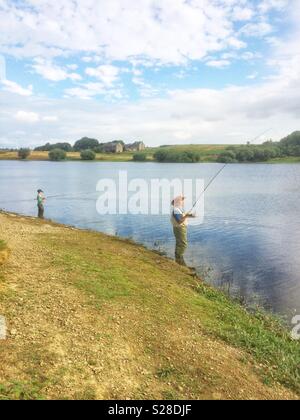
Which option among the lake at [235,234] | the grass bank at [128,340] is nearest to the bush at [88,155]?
the lake at [235,234]

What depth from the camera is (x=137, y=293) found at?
13.0m

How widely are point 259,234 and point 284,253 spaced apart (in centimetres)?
597

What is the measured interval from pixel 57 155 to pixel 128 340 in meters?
176

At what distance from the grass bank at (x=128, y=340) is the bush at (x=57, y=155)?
169 meters

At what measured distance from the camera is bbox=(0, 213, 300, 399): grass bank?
8.09 meters

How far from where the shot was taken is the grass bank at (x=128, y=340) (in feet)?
26.6

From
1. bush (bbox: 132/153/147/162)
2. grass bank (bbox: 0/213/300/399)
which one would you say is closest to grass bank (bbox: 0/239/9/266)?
grass bank (bbox: 0/213/300/399)

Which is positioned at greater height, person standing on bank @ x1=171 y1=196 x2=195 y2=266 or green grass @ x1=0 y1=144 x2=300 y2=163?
green grass @ x1=0 y1=144 x2=300 y2=163

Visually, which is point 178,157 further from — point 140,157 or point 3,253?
point 3,253

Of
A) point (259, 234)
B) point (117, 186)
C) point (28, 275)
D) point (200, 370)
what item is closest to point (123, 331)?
point (200, 370)

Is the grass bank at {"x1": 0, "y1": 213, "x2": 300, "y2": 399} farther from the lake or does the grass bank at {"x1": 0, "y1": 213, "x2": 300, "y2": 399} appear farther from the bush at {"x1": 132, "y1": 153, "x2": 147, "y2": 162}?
the bush at {"x1": 132, "y1": 153, "x2": 147, "y2": 162}

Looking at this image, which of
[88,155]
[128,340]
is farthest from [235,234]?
[88,155]

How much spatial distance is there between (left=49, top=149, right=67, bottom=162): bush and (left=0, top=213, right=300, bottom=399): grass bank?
16850 centimetres

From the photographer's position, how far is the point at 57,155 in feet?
586
